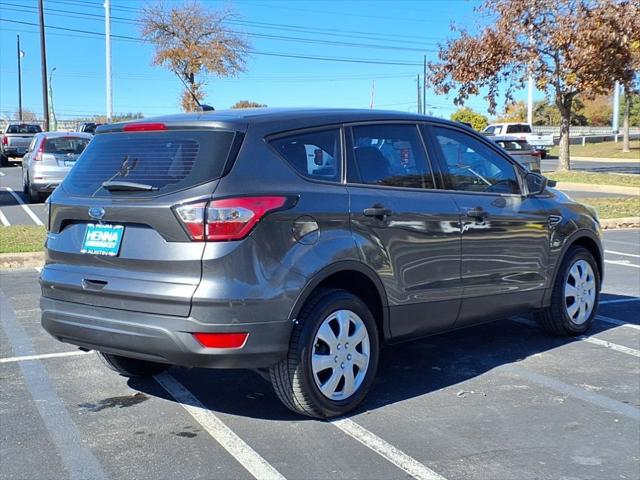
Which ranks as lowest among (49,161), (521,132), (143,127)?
(143,127)

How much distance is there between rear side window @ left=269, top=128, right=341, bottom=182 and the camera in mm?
4289

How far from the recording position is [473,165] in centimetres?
553

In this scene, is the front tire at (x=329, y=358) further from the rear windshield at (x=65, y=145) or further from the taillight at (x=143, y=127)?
the rear windshield at (x=65, y=145)

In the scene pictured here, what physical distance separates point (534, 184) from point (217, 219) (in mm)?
3090

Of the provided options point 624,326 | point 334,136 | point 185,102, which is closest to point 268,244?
point 334,136

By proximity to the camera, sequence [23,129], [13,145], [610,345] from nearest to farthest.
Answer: [610,345]
[13,145]
[23,129]

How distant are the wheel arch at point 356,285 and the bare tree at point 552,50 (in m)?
18.9

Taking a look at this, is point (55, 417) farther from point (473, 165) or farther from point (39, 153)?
point (39, 153)

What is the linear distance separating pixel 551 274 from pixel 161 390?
3221 millimetres

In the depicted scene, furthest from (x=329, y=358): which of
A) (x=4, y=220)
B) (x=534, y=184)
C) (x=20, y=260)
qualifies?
(x=4, y=220)

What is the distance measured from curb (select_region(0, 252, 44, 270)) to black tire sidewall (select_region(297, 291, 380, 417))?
6.60 m

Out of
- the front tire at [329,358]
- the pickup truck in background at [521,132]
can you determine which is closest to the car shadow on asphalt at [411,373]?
the front tire at [329,358]

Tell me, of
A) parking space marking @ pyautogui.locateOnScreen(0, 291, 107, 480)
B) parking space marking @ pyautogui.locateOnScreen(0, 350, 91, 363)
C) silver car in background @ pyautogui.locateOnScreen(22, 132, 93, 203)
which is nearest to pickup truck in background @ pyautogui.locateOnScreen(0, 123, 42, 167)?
silver car in background @ pyautogui.locateOnScreen(22, 132, 93, 203)

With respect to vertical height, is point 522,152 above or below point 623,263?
above
